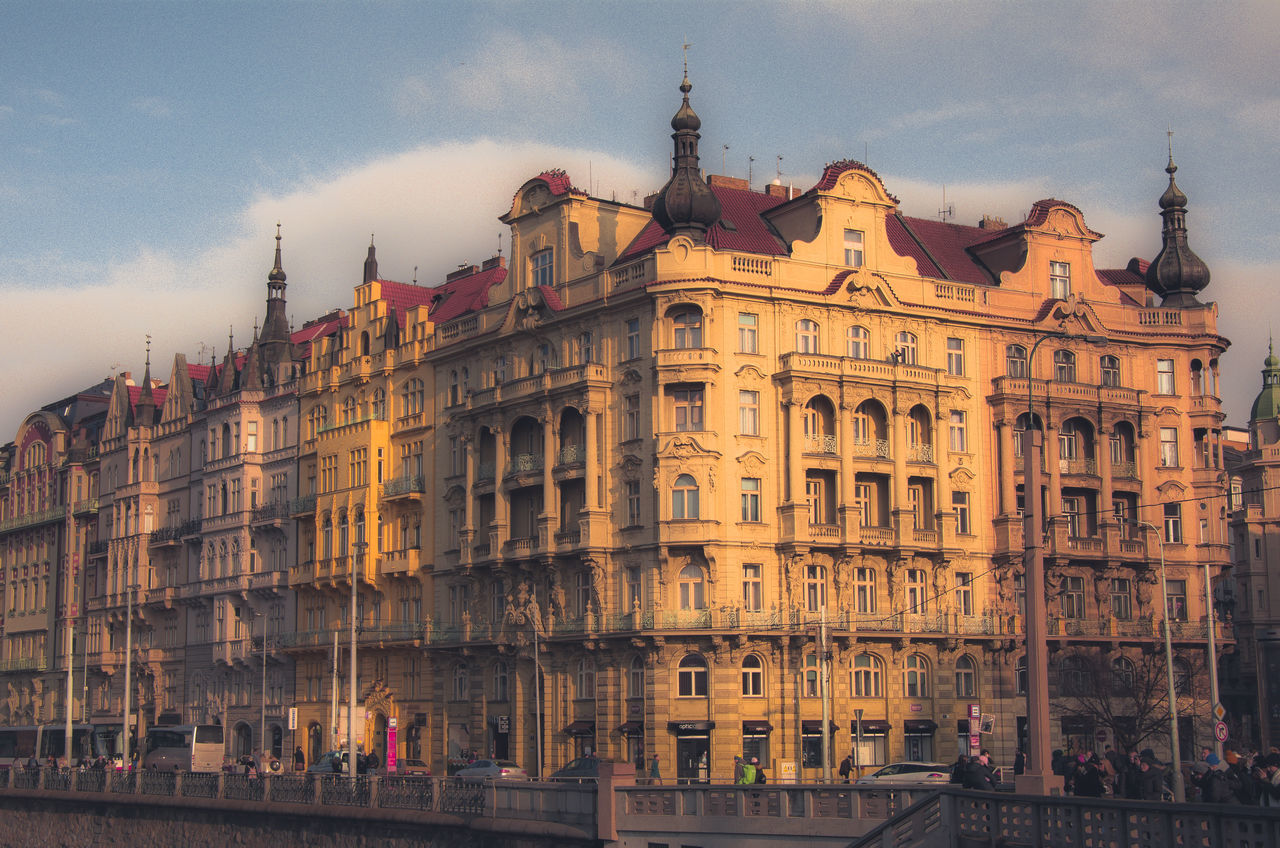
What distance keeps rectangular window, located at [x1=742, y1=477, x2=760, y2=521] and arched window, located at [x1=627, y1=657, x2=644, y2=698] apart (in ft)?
23.1

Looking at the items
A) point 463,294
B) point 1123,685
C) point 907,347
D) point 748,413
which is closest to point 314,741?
point 463,294

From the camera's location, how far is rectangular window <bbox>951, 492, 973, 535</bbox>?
76150 millimetres

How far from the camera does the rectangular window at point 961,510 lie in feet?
250

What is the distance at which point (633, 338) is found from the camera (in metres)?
73.3

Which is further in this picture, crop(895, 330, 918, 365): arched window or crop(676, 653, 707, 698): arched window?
crop(895, 330, 918, 365): arched window

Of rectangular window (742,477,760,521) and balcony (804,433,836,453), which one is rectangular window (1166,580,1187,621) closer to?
balcony (804,433,836,453)

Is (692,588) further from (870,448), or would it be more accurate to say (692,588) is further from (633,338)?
(633,338)

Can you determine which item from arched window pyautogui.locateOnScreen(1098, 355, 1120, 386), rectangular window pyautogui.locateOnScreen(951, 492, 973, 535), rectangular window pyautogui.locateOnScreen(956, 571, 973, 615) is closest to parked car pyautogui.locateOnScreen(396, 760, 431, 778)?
rectangular window pyautogui.locateOnScreen(956, 571, 973, 615)

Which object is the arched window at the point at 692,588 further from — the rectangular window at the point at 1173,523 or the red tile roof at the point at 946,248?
the rectangular window at the point at 1173,523

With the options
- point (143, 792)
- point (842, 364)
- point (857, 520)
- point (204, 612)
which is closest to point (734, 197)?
point (842, 364)

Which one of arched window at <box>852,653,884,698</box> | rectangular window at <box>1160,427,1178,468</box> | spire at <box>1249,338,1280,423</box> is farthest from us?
spire at <box>1249,338,1280,423</box>

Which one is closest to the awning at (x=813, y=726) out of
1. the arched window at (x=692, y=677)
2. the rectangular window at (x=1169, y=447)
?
the arched window at (x=692, y=677)

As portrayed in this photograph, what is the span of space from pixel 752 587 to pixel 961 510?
1101cm

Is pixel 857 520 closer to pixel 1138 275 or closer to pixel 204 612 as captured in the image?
pixel 1138 275
